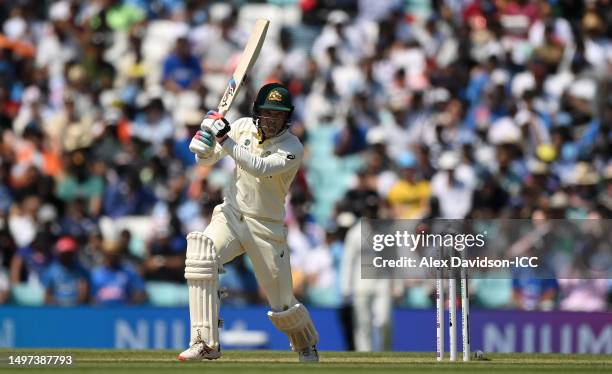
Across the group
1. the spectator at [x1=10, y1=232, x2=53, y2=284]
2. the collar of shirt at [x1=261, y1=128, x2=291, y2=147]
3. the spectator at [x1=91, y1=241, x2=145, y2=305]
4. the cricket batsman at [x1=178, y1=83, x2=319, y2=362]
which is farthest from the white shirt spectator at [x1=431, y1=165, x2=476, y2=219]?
the collar of shirt at [x1=261, y1=128, x2=291, y2=147]

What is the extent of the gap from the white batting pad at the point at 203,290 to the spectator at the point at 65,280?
5124mm

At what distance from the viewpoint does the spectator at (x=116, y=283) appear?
1498 cm

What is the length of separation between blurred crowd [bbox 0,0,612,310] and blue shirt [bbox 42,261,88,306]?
0.01 m

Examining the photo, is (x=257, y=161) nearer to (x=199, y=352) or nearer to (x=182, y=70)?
(x=199, y=352)

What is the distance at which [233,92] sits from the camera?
1042 centimetres

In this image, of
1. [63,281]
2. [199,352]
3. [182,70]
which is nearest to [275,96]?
[199,352]

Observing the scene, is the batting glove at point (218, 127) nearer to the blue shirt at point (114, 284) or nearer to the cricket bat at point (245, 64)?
the cricket bat at point (245, 64)

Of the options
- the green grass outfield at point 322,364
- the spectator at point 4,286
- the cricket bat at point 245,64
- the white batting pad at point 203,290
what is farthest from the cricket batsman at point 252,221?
the spectator at point 4,286

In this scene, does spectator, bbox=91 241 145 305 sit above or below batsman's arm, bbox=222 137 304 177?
above

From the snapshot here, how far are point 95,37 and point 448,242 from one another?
8641mm

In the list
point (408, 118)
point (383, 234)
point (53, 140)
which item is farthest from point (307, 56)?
point (383, 234)

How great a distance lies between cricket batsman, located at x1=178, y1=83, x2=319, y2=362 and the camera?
32.7 feet

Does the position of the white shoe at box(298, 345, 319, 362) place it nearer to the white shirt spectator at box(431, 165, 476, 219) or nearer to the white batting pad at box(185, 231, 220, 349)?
the white batting pad at box(185, 231, 220, 349)

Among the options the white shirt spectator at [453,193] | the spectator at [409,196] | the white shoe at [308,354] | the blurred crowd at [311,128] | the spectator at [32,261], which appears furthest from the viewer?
the white shirt spectator at [453,193]
